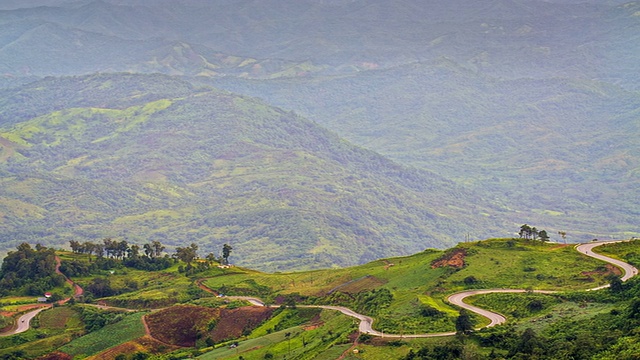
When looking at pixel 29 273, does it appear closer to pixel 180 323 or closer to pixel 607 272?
pixel 180 323

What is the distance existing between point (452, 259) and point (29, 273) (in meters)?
81.3

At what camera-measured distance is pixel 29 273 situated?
18488 cm

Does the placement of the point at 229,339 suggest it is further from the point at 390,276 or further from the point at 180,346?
the point at 390,276

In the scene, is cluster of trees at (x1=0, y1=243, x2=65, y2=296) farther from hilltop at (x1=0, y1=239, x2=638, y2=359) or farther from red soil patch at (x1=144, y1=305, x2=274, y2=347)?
red soil patch at (x1=144, y1=305, x2=274, y2=347)

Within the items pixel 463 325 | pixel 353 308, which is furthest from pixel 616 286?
pixel 353 308

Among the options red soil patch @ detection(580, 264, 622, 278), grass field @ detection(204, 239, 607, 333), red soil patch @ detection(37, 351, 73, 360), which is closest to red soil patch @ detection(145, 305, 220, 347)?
red soil patch @ detection(37, 351, 73, 360)

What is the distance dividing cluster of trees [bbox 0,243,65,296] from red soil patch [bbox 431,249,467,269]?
72.8 m

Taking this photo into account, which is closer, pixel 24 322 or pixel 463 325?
pixel 463 325

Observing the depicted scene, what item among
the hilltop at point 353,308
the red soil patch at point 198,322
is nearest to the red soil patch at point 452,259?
the hilltop at point 353,308

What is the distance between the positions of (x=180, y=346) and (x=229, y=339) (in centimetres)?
726

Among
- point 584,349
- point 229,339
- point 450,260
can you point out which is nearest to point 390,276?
point 450,260

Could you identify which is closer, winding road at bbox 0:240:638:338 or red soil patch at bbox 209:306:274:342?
winding road at bbox 0:240:638:338

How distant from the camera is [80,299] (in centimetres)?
17412

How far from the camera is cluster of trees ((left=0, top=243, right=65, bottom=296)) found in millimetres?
180500
